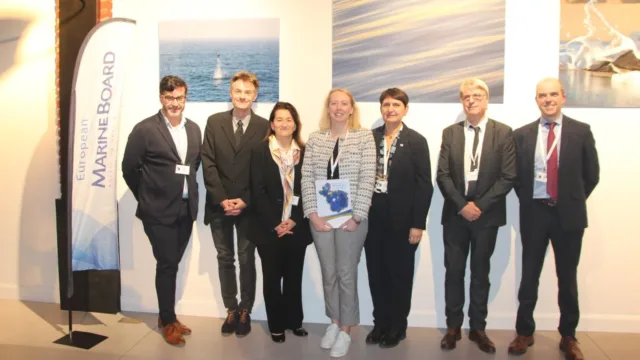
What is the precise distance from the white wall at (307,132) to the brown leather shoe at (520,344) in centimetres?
47

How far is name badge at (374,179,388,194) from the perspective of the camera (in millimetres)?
3285

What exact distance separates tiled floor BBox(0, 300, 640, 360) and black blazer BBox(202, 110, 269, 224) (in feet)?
2.92

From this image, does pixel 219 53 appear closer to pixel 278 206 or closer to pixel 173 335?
pixel 278 206

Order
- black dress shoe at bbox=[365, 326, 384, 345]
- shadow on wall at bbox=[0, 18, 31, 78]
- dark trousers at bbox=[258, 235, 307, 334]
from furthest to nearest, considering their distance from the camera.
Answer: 1. shadow on wall at bbox=[0, 18, 31, 78]
2. black dress shoe at bbox=[365, 326, 384, 345]
3. dark trousers at bbox=[258, 235, 307, 334]

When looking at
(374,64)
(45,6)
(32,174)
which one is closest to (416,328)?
(374,64)

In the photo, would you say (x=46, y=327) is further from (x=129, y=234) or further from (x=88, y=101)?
(x=88, y=101)

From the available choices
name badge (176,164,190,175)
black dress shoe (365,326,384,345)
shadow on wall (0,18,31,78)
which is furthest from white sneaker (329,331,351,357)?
shadow on wall (0,18,31,78)

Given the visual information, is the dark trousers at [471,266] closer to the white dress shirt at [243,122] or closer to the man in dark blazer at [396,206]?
the man in dark blazer at [396,206]

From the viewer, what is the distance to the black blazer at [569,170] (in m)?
3.16

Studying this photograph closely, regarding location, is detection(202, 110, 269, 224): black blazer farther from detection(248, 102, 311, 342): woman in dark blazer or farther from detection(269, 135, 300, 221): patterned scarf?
detection(269, 135, 300, 221): patterned scarf

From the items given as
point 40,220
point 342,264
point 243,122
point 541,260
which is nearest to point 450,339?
point 541,260

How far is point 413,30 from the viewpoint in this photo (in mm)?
3832

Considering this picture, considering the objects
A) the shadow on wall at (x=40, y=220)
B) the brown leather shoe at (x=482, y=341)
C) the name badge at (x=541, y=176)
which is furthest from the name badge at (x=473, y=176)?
the shadow on wall at (x=40, y=220)

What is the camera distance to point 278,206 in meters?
3.32
